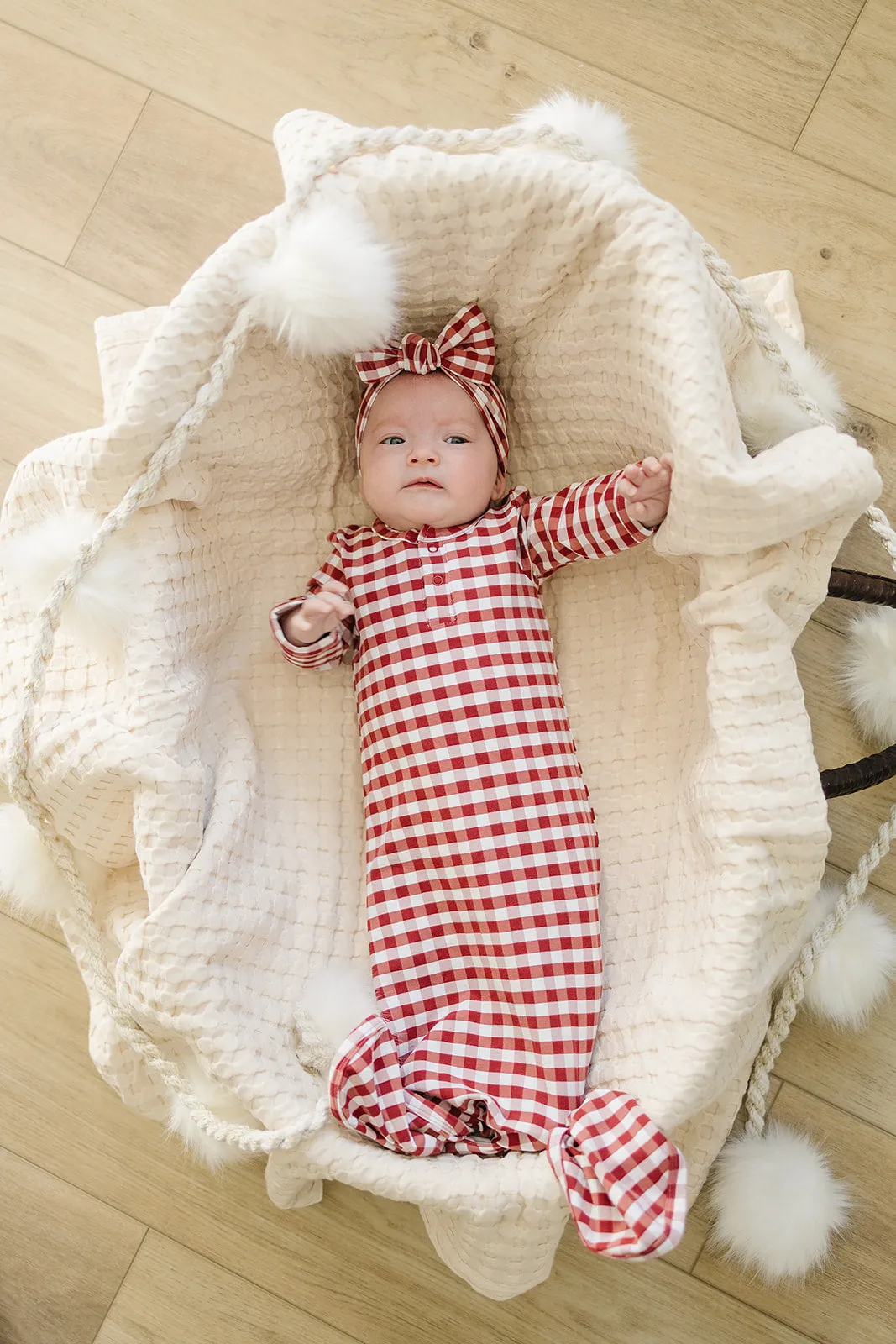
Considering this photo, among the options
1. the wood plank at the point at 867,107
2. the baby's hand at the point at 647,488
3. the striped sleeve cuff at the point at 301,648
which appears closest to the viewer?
the baby's hand at the point at 647,488

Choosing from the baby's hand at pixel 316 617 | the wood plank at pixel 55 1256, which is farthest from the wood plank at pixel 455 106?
the wood plank at pixel 55 1256

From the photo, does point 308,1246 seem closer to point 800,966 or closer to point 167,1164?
point 167,1164

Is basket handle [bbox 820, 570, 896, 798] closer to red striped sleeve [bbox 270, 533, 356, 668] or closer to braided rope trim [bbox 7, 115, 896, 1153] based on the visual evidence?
braided rope trim [bbox 7, 115, 896, 1153]

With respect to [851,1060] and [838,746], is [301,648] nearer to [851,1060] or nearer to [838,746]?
[838,746]

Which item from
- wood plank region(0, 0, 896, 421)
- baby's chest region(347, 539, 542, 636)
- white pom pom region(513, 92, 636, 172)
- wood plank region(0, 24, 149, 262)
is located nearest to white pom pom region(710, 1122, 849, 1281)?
baby's chest region(347, 539, 542, 636)

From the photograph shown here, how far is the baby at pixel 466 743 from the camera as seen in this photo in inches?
40.3

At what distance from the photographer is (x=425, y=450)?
3.48ft

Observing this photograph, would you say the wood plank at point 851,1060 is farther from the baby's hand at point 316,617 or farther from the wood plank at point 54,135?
the wood plank at point 54,135

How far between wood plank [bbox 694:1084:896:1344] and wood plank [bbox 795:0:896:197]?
112cm

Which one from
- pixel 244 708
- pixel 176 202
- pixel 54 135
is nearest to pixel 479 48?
pixel 176 202

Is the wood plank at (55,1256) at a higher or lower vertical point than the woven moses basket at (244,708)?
lower

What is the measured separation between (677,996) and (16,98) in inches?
51.3

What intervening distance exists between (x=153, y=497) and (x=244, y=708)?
0.27 metres

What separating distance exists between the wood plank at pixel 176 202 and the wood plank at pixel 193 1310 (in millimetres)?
1149
